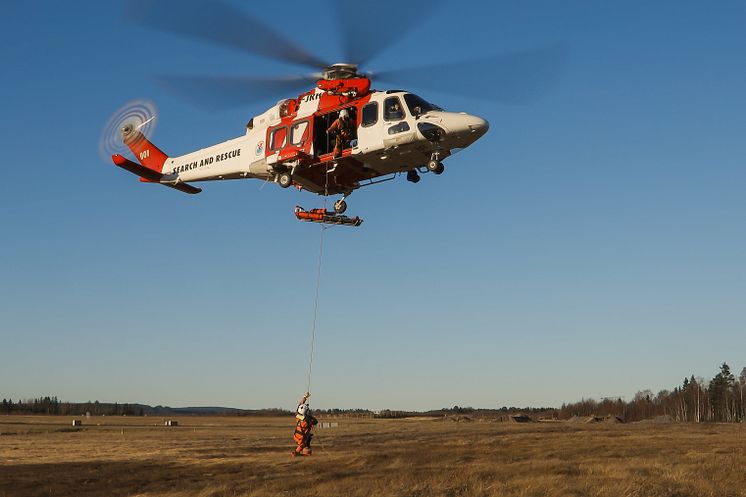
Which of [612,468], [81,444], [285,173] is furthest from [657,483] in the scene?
[81,444]

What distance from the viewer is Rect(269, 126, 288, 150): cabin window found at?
30.2m

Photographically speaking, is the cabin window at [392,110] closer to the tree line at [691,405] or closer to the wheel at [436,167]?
the wheel at [436,167]

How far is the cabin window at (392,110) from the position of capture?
27.4 metres

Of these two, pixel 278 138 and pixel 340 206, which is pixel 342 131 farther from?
pixel 278 138

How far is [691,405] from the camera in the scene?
14550 cm

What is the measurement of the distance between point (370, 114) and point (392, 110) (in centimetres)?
89

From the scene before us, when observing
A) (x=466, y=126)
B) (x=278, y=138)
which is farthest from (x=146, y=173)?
(x=466, y=126)

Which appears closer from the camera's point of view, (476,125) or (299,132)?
(476,125)

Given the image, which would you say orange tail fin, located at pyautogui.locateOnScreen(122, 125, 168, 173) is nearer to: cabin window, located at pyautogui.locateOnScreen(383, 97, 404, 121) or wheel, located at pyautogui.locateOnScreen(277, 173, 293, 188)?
wheel, located at pyautogui.locateOnScreen(277, 173, 293, 188)

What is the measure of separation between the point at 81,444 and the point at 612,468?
102ft

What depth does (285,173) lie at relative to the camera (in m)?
30.5

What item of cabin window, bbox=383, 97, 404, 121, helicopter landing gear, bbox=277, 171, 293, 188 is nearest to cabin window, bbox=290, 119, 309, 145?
helicopter landing gear, bbox=277, 171, 293, 188

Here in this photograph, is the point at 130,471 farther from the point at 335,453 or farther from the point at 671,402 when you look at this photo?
the point at 671,402

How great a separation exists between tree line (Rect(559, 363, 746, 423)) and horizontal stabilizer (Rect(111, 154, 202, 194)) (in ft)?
331
